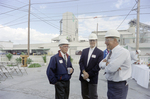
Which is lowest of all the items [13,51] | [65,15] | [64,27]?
[13,51]

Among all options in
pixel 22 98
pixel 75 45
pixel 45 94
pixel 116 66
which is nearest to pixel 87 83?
pixel 116 66

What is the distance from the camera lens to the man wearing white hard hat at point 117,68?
64.1 inches

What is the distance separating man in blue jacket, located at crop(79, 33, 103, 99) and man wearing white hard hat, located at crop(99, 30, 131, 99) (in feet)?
2.83

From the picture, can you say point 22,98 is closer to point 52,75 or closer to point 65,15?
point 52,75

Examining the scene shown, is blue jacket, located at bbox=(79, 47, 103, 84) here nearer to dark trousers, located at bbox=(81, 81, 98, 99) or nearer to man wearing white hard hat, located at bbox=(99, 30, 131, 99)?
dark trousers, located at bbox=(81, 81, 98, 99)

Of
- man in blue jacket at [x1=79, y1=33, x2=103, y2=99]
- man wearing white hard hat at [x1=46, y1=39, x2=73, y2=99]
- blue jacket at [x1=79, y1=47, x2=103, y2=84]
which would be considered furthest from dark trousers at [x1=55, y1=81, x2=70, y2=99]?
blue jacket at [x1=79, y1=47, x2=103, y2=84]

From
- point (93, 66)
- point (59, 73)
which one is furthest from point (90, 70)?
point (59, 73)

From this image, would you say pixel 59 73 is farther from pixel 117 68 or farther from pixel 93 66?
pixel 117 68

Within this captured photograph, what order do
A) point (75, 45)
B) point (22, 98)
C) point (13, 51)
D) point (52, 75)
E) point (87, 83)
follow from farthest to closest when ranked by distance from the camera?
point (13, 51) < point (75, 45) < point (22, 98) < point (87, 83) < point (52, 75)

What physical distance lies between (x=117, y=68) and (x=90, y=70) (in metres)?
1.15

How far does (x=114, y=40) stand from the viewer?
1834 mm

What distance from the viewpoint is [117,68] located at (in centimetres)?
163

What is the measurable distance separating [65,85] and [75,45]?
1506 inches

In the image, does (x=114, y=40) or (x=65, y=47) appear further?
(x=65, y=47)
